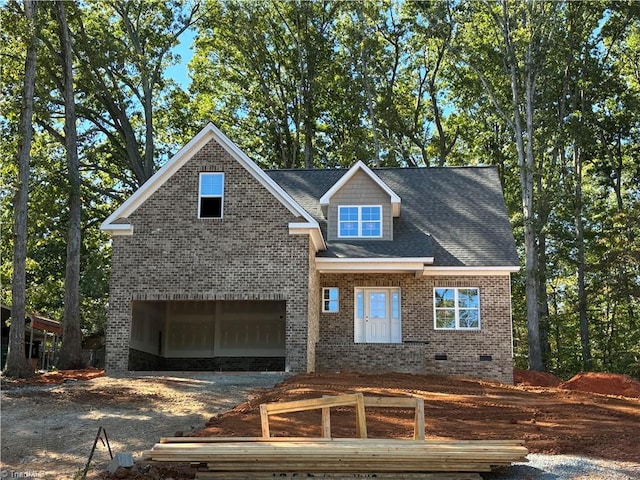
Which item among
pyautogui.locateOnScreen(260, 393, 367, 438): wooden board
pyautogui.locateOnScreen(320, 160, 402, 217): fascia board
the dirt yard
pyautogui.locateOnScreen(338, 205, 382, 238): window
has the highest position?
pyautogui.locateOnScreen(320, 160, 402, 217): fascia board

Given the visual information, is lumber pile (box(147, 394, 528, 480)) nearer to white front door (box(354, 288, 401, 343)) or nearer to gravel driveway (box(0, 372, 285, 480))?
gravel driveway (box(0, 372, 285, 480))

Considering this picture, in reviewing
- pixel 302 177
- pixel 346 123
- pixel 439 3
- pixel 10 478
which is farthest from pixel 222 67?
pixel 10 478

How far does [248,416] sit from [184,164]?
33.6 ft

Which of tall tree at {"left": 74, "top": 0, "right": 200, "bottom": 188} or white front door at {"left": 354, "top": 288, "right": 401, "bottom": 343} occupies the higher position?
tall tree at {"left": 74, "top": 0, "right": 200, "bottom": 188}

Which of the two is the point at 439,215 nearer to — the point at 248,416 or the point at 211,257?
the point at 211,257

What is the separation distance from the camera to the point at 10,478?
8.71 metres

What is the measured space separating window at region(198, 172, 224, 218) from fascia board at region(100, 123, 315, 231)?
0.83 metres

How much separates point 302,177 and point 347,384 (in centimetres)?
1199

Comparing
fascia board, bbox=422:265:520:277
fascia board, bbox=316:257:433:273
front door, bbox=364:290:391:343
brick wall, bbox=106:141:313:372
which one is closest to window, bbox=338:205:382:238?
fascia board, bbox=316:257:433:273

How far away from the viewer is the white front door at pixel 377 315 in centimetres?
2241

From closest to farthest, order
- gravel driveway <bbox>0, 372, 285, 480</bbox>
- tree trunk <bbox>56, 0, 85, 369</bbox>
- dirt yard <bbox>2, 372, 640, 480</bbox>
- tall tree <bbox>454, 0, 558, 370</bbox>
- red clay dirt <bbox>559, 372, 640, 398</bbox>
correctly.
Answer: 1. gravel driveway <bbox>0, 372, 285, 480</bbox>
2. dirt yard <bbox>2, 372, 640, 480</bbox>
3. red clay dirt <bbox>559, 372, 640, 398</bbox>
4. tree trunk <bbox>56, 0, 85, 369</bbox>
5. tall tree <bbox>454, 0, 558, 370</bbox>

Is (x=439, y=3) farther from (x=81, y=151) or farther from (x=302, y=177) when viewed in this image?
(x=81, y=151)

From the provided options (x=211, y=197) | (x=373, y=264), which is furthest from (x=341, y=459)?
(x=373, y=264)

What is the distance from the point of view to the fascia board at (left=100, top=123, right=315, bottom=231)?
2025 centimetres
